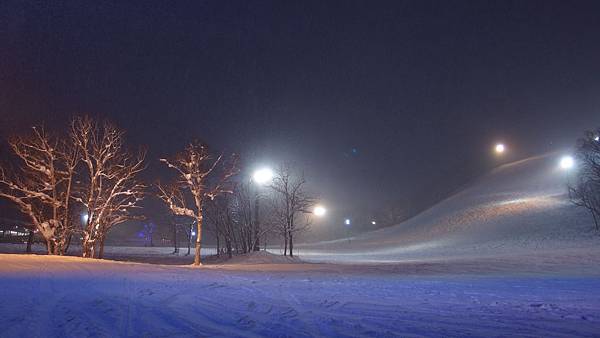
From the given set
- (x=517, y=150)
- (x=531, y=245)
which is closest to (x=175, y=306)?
(x=531, y=245)

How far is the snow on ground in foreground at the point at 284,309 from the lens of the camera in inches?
260

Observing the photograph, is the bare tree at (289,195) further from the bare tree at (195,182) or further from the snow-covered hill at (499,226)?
the bare tree at (195,182)

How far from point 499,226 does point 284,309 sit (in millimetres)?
47313

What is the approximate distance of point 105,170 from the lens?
28594 mm

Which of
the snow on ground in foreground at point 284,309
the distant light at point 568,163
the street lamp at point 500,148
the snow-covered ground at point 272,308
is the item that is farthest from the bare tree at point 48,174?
the street lamp at point 500,148

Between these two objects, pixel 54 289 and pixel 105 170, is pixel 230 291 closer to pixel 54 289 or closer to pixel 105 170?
pixel 54 289

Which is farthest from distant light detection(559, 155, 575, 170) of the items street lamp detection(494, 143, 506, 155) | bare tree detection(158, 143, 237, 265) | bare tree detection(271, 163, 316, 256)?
bare tree detection(158, 143, 237, 265)

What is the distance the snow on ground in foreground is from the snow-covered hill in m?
26.0

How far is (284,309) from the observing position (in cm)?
855

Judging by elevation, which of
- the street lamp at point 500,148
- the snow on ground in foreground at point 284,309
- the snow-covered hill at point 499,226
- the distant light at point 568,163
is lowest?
the snow on ground in foreground at point 284,309

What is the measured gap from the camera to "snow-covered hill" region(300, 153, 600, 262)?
127 feet

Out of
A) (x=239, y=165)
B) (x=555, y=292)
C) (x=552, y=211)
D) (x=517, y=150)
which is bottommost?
(x=555, y=292)

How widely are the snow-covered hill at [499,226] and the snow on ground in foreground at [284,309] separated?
26020mm

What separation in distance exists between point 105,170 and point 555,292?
28.3 metres
